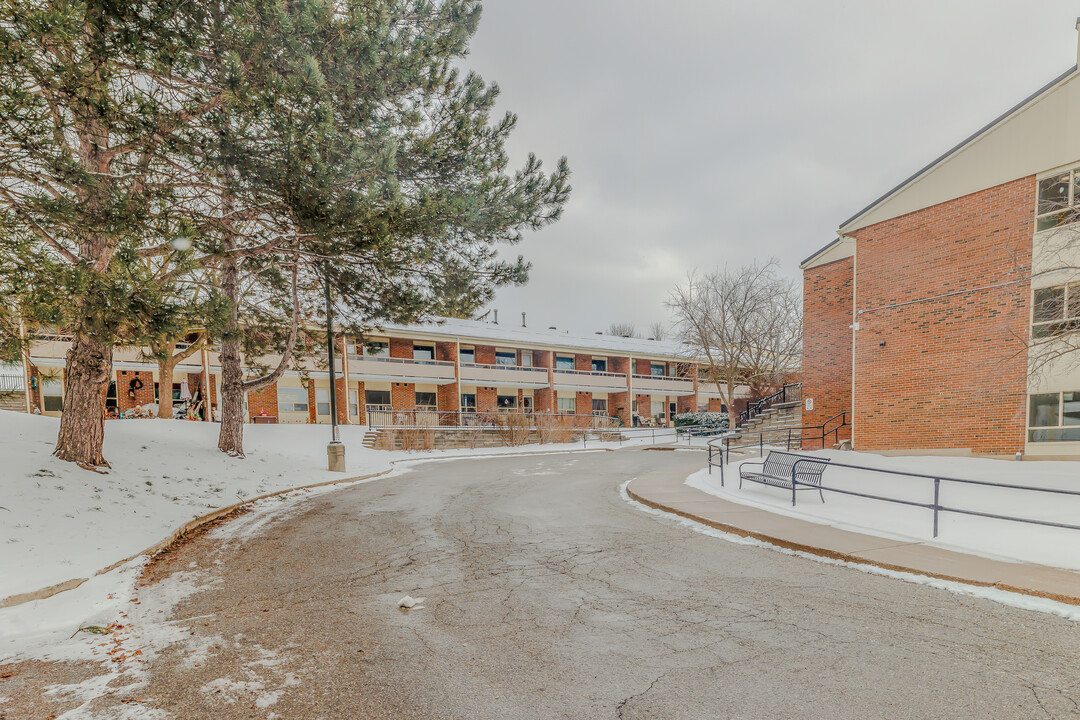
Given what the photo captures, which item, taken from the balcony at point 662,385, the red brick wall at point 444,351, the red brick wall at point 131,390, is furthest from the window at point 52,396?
the balcony at point 662,385

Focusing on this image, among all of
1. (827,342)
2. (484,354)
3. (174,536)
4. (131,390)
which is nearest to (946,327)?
(827,342)

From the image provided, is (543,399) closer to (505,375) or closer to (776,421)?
(505,375)

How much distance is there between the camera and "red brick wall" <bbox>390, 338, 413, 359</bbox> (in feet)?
113

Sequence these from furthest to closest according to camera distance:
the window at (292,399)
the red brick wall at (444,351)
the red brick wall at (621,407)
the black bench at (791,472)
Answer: the red brick wall at (621,407) < the red brick wall at (444,351) < the window at (292,399) < the black bench at (791,472)

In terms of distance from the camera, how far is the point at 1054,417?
1248 cm

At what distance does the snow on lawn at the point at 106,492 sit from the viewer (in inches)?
241

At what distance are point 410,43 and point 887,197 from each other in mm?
14333

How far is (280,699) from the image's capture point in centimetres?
324

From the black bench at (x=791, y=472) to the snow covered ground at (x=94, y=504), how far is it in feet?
32.5

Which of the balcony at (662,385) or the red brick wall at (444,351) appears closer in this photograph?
the red brick wall at (444,351)

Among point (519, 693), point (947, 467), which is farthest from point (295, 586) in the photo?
point (947, 467)

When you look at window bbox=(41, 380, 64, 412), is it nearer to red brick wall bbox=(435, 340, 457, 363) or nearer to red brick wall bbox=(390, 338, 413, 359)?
red brick wall bbox=(390, 338, 413, 359)

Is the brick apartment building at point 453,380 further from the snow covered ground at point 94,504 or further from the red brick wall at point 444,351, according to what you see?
the snow covered ground at point 94,504

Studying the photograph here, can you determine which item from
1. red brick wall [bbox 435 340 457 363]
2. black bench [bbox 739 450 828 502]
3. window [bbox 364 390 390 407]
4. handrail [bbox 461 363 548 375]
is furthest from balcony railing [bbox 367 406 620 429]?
black bench [bbox 739 450 828 502]
